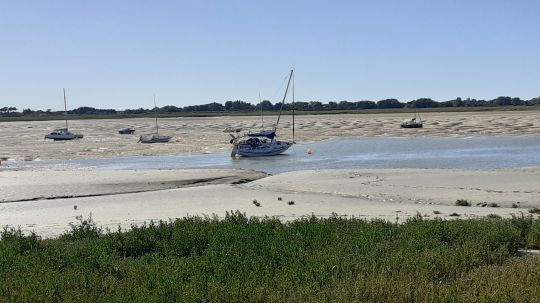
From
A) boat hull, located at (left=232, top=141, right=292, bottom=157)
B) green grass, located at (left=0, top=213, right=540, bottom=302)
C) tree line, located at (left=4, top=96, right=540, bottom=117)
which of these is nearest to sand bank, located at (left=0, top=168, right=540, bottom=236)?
green grass, located at (left=0, top=213, right=540, bottom=302)

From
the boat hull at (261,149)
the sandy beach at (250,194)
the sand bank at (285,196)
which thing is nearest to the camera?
the sand bank at (285,196)

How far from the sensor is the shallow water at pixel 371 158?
120 feet

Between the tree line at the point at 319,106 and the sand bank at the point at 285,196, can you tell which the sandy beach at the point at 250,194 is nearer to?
the sand bank at the point at 285,196

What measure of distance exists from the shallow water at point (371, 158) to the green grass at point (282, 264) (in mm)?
22701

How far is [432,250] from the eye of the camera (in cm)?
1070

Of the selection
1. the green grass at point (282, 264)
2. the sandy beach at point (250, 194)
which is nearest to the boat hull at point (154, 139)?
the sandy beach at point (250, 194)

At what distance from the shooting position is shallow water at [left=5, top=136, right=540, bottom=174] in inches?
1438

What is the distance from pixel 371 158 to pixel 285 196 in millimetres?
17065

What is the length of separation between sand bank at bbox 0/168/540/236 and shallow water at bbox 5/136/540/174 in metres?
5.09

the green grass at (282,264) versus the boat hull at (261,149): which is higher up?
the green grass at (282,264)

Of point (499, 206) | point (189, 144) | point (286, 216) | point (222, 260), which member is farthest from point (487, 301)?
point (189, 144)

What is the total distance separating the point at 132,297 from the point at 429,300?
383 centimetres

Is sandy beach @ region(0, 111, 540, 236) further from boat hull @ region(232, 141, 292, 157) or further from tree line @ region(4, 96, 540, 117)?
Result: tree line @ region(4, 96, 540, 117)

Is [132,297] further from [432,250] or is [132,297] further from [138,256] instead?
[432,250]
